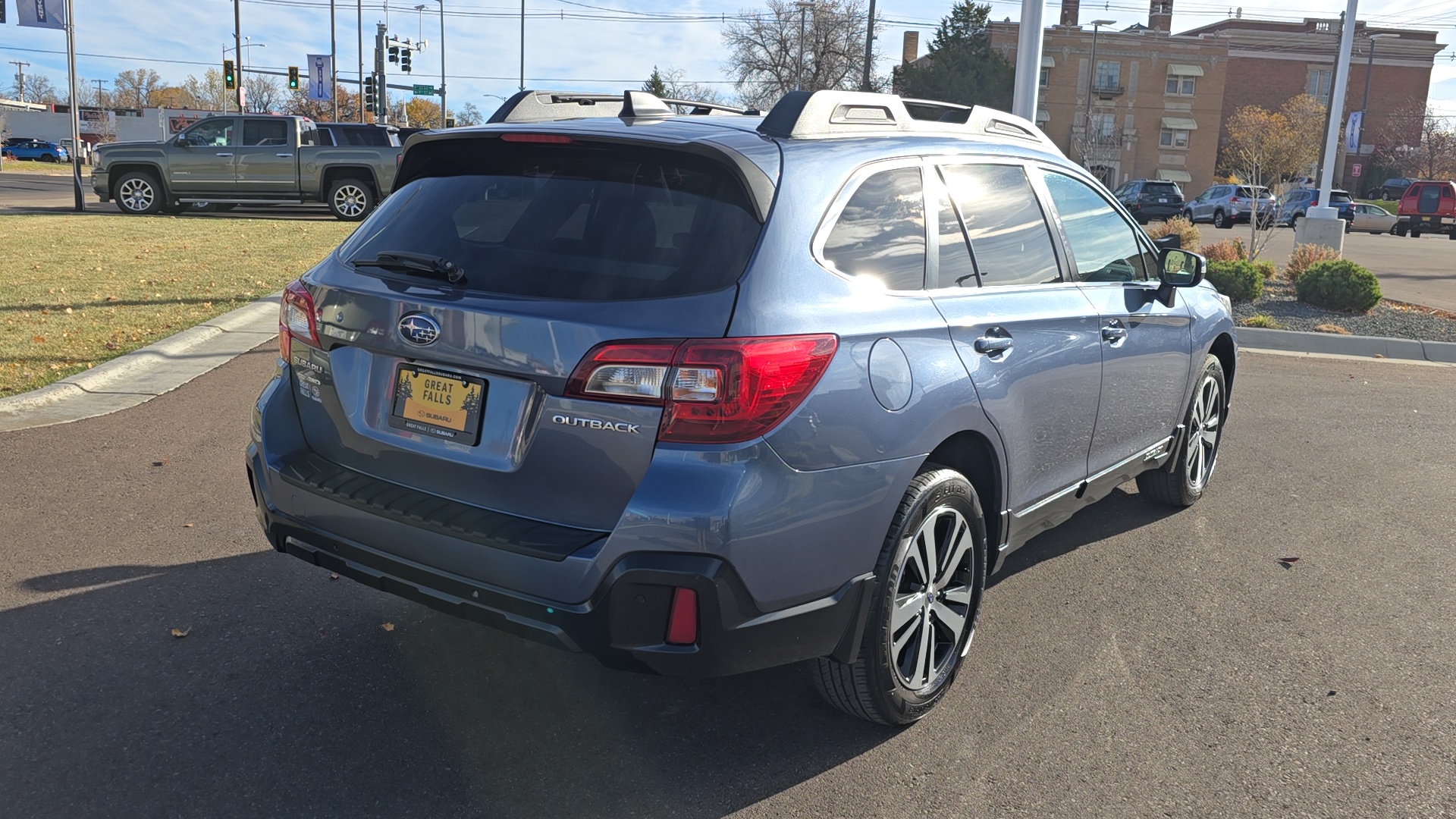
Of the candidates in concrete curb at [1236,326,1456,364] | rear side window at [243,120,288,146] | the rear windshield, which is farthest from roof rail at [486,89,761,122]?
rear side window at [243,120,288,146]

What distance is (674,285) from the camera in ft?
9.40

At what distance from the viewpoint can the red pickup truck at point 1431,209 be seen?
4094cm

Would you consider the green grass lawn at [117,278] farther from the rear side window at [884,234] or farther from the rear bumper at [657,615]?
the rear side window at [884,234]

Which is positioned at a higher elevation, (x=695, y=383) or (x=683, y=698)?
(x=695, y=383)

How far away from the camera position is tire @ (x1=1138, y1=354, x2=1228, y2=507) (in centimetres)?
558

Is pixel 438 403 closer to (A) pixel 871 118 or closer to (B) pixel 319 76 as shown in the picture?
(A) pixel 871 118

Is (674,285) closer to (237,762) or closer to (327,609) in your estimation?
(237,762)

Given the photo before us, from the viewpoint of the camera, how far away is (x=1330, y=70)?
258 ft

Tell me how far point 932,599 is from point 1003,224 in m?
1.40

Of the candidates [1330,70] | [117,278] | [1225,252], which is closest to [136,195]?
[117,278]

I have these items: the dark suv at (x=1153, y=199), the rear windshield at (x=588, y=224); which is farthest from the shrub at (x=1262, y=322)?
the dark suv at (x=1153, y=199)

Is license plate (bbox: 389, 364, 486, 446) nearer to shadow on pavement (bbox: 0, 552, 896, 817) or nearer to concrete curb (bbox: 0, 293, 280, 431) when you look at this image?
shadow on pavement (bbox: 0, 552, 896, 817)

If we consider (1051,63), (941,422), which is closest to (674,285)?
(941,422)

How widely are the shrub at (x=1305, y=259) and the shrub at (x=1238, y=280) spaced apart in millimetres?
1931
